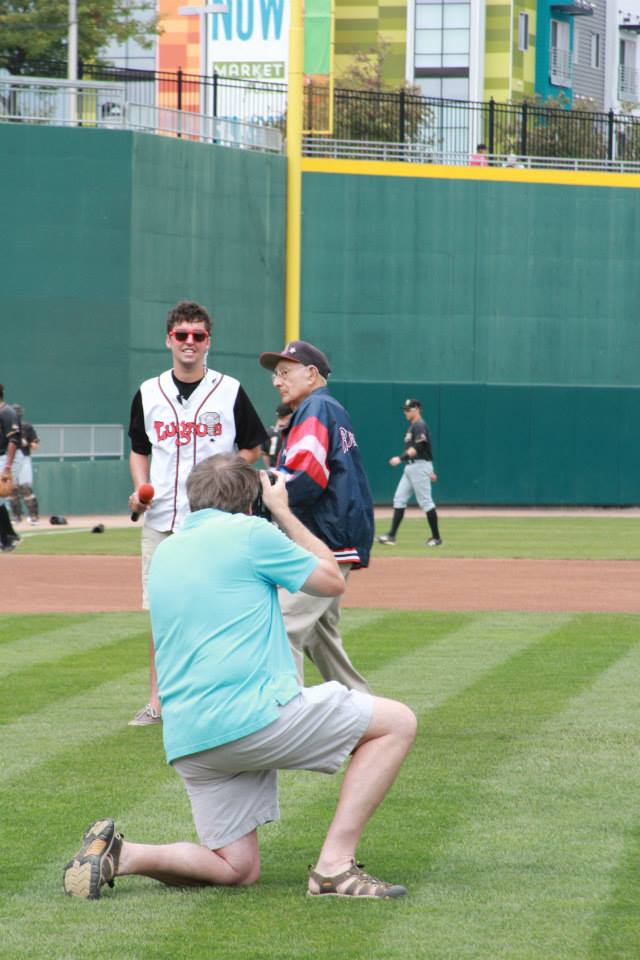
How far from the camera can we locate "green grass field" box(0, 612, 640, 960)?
5.23m

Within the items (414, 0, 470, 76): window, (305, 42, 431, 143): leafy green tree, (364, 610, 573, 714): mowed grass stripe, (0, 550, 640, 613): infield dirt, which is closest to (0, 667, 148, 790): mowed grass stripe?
(364, 610, 573, 714): mowed grass stripe

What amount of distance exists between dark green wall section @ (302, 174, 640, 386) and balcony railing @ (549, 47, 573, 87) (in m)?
33.0

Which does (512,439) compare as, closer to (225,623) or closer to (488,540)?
(488,540)

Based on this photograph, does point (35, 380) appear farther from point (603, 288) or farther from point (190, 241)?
point (603, 288)

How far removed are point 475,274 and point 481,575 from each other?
713 inches

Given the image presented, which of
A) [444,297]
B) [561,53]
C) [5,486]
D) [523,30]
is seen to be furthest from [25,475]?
[561,53]

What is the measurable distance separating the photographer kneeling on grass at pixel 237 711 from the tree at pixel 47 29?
4216 cm

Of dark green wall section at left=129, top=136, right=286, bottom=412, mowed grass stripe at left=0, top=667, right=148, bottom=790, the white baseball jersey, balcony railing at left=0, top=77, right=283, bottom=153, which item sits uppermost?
balcony railing at left=0, top=77, right=283, bottom=153

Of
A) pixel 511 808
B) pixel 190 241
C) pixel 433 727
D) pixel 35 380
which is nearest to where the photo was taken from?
pixel 511 808

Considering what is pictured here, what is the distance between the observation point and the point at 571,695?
391 inches

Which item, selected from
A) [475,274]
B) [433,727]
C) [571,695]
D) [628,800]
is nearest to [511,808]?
[628,800]

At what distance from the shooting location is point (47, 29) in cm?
4806

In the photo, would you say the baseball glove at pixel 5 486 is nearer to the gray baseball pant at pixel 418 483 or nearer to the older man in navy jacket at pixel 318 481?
the gray baseball pant at pixel 418 483

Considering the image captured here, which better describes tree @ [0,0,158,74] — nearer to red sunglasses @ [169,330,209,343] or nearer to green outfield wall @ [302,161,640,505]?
green outfield wall @ [302,161,640,505]
